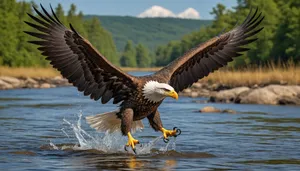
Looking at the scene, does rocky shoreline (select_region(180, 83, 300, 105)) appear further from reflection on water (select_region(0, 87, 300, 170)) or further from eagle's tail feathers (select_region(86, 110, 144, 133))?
eagle's tail feathers (select_region(86, 110, 144, 133))

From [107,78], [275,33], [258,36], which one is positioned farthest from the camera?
[258,36]

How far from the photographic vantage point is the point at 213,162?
9.95m

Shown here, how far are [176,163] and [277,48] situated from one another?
41.2 m

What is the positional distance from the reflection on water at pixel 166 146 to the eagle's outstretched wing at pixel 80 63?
1.07m

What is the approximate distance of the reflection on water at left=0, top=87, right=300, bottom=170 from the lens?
9.73m

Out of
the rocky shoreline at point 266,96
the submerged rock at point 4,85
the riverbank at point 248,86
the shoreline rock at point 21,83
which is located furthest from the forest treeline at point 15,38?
the rocky shoreline at point 266,96

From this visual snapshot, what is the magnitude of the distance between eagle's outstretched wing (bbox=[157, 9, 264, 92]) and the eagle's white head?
3.44ft

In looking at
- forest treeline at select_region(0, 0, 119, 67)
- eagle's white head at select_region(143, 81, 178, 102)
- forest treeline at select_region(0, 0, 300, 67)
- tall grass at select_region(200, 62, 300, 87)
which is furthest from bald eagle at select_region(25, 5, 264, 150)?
forest treeline at select_region(0, 0, 119, 67)

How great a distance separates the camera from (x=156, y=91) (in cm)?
1046

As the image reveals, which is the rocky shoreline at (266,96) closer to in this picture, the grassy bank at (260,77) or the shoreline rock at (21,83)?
the grassy bank at (260,77)

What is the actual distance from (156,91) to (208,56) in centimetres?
247

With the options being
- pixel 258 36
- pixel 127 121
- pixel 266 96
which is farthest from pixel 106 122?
pixel 258 36

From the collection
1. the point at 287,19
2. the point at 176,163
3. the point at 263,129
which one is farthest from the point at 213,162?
the point at 287,19

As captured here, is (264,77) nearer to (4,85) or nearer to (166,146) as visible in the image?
(4,85)
